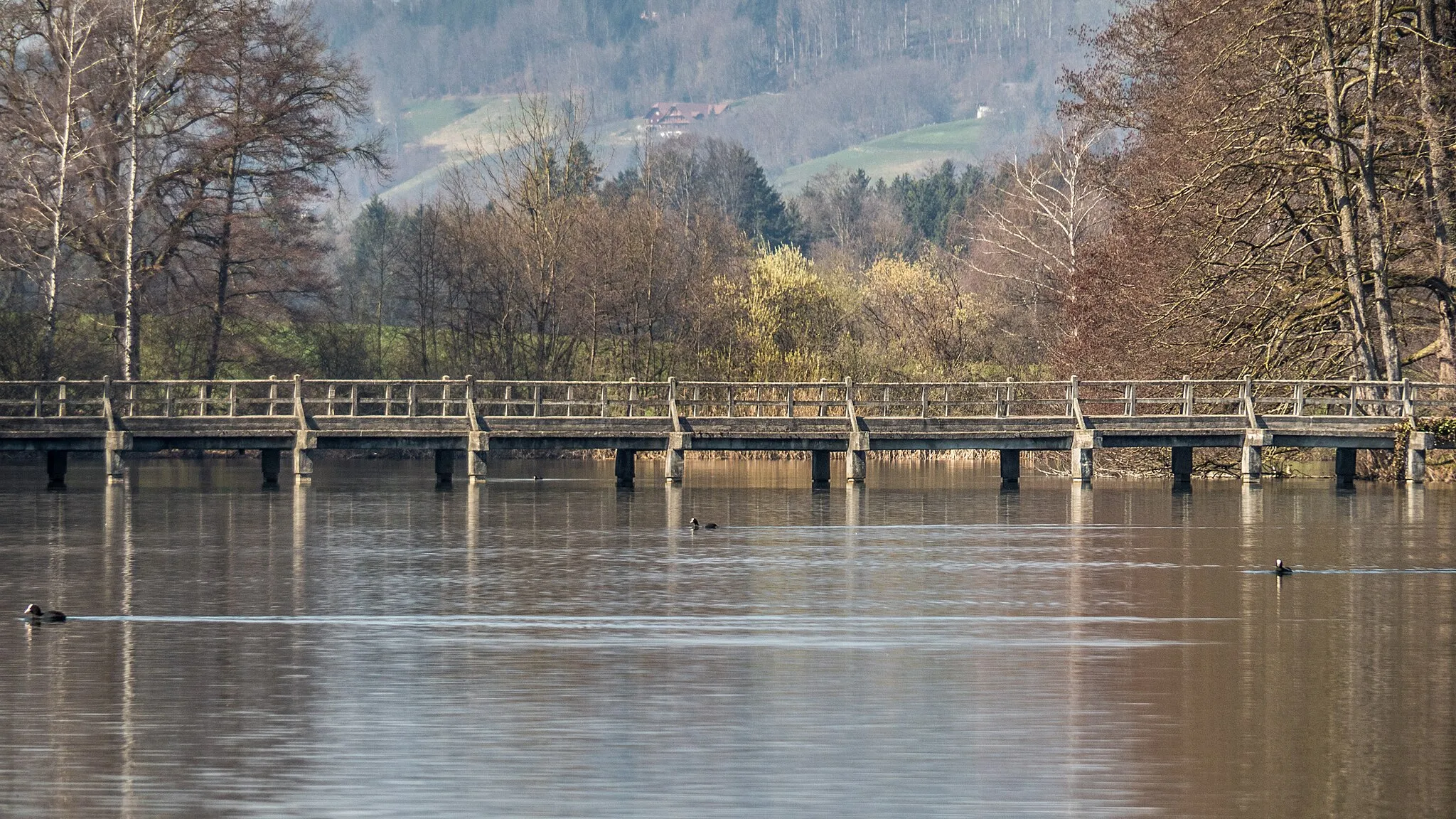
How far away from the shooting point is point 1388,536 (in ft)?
113

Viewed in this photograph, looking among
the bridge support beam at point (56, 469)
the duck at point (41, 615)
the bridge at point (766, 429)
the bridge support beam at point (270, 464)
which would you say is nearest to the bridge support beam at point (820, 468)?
the bridge at point (766, 429)

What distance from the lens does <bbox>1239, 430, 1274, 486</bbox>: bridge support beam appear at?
4819cm

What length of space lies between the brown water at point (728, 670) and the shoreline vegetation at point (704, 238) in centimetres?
1254

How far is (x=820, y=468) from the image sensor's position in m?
50.5

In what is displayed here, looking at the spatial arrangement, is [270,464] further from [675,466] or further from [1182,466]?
[1182,466]

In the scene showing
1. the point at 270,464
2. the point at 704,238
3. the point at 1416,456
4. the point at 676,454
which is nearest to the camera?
the point at 1416,456

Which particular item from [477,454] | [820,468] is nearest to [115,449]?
[477,454]

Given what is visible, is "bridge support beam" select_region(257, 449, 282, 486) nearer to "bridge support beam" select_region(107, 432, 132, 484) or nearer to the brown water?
"bridge support beam" select_region(107, 432, 132, 484)

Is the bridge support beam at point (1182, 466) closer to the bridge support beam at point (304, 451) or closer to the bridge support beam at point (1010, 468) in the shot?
the bridge support beam at point (1010, 468)

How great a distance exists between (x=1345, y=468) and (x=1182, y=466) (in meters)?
3.85

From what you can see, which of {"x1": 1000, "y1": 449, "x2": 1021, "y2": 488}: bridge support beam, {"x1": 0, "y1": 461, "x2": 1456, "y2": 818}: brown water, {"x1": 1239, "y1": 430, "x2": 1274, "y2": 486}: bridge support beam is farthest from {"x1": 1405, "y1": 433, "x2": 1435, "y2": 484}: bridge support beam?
{"x1": 0, "y1": 461, "x2": 1456, "y2": 818}: brown water

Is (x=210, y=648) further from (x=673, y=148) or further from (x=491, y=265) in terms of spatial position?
(x=673, y=148)

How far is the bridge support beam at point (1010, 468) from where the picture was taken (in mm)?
50906

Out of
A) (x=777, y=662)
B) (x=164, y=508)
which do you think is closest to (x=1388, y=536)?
(x=777, y=662)
